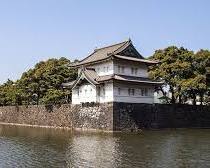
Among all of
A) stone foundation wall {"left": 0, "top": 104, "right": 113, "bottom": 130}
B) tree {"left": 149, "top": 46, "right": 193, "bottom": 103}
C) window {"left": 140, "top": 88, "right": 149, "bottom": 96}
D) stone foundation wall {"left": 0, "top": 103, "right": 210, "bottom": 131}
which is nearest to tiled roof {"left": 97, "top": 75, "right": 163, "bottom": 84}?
window {"left": 140, "top": 88, "right": 149, "bottom": 96}

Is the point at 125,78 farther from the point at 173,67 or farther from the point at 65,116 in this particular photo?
the point at 65,116

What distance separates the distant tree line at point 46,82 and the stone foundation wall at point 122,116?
178cm

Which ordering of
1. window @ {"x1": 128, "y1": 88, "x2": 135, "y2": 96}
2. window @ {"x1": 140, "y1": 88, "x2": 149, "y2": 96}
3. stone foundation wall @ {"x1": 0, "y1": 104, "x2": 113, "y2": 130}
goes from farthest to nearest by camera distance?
window @ {"x1": 140, "y1": 88, "x2": 149, "y2": 96}, window @ {"x1": 128, "y1": 88, "x2": 135, "y2": 96}, stone foundation wall @ {"x1": 0, "y1": 104, "x2": 113, "y2": 130}

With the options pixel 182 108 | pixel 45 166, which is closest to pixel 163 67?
pixel 182 108

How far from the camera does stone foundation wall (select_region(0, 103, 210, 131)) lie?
37.9m

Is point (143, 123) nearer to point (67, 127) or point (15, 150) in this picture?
point (67, 127)

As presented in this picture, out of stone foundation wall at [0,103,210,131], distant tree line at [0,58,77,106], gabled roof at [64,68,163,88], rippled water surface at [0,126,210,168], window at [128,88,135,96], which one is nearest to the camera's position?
rippled water surface at [0,126,210,168]

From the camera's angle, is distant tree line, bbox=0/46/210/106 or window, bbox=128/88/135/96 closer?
window, bbox=128/88/135/96

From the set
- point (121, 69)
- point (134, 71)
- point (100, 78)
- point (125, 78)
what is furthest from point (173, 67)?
point (100, 78)

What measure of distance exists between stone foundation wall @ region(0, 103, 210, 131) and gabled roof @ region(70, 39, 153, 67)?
16.9 ft

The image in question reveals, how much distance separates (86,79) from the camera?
40906 millimetres

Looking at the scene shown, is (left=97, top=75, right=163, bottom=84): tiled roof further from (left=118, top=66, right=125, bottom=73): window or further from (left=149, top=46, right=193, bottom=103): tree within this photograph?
(left=149, top=46, right=193, bottom=103): tree

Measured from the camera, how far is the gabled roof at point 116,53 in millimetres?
40416

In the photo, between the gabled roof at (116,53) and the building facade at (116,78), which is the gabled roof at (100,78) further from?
the gabled roof at (116,53)
